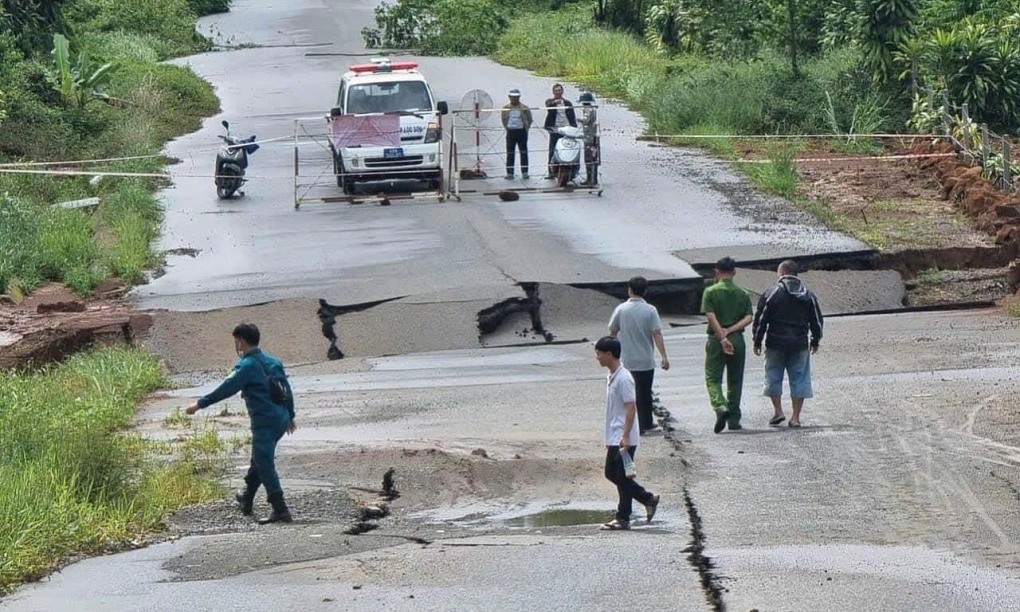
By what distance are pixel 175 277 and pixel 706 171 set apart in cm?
1121

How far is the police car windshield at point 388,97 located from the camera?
27.7m

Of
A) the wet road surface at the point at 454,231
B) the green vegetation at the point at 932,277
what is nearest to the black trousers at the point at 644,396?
the wet road surface at the point at 454,231

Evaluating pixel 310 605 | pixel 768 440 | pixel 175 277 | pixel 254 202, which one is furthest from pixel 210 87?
pixel 310 605

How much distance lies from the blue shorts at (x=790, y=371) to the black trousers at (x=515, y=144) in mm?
14205

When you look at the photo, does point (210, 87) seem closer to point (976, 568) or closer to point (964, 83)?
point (964, 83)

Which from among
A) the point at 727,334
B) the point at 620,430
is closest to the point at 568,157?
the point at 727,334

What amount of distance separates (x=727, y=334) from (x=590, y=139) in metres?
13.8

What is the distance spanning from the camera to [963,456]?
40.3 ft

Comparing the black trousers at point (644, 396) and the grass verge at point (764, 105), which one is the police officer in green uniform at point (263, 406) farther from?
the grass verge at point (764, 105)

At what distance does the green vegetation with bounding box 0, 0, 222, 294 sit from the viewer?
23000 mm

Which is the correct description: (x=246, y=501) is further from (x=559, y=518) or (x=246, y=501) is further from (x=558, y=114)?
(x=558, y=114)

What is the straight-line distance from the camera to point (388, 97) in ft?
91.2

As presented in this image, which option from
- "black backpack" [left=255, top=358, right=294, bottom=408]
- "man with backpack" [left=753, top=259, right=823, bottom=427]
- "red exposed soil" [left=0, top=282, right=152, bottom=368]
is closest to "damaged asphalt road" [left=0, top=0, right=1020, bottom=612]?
"man with backpack" [left=753, top=259, right=823, bottom=427]

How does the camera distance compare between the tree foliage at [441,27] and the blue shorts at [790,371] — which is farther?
the tree foliage at [441,27]
